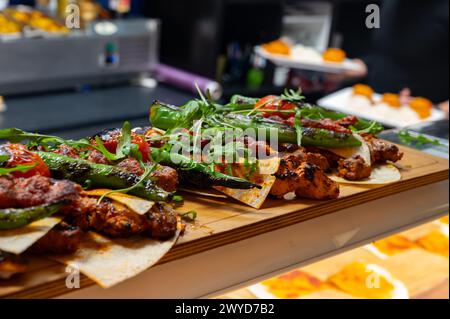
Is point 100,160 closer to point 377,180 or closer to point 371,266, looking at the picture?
point 377,180

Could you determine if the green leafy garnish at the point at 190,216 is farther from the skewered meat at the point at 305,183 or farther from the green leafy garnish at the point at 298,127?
the green leafy garnish at the point at 298,127

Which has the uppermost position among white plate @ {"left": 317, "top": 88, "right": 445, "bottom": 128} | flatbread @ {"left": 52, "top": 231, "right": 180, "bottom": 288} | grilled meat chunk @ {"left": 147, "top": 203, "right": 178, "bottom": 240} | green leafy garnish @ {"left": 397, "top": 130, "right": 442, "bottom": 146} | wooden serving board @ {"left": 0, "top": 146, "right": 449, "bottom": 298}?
grilled meat chunk @ {"left": 147, "top": 203, "right": 178, "bottom": 240}

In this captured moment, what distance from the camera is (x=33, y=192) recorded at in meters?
1.49

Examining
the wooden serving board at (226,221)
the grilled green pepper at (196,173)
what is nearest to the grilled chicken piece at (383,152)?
the wooden serving board at (226,221)

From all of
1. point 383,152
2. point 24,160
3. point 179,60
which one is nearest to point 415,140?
point 383,152

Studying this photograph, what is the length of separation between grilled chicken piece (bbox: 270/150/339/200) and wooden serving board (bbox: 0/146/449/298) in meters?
0.03

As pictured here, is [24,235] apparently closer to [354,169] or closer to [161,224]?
[161,224]

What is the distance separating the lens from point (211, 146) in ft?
6.66

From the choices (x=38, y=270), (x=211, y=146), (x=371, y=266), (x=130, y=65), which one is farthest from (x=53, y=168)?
(x=130, y=65)

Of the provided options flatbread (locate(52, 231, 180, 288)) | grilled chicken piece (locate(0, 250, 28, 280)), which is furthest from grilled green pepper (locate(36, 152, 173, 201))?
grilled chicken piece (locate(0, 250, 28, 280))

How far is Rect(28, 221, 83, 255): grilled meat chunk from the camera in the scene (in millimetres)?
1444

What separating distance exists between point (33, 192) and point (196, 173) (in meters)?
0.60

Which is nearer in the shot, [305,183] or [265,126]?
[305,183]

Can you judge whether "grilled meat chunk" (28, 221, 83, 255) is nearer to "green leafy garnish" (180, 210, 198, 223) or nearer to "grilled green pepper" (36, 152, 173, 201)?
"grilled green pepper" (36, 152, 173, 201)
